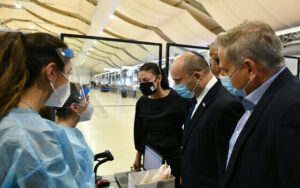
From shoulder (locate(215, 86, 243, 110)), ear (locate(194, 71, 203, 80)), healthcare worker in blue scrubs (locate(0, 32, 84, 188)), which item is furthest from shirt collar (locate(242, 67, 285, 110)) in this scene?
→ healthcare worker in blue scrubs (locate(0, 32, 84, 188))

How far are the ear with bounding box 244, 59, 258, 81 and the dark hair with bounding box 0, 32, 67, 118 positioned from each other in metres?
0.96

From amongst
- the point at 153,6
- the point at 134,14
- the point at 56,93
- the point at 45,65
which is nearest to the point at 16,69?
the point at 45,65

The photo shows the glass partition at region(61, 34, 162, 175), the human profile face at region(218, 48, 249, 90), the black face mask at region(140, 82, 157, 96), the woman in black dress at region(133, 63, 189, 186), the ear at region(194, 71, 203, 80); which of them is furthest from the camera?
the glass partition at region(61, 34, 162, 175)

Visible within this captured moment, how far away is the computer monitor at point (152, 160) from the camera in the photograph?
1.86 m

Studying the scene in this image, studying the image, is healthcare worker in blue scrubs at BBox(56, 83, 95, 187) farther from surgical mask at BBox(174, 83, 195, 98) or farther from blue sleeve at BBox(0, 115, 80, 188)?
surgical mask at BBox(174, 83, 195, 98)

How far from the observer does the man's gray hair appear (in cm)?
96

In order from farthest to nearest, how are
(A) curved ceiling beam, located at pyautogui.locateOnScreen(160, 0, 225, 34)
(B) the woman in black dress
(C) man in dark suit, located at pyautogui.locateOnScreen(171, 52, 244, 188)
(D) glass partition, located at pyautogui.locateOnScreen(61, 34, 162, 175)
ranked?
(A) curved ceiling beam, located at pyautogui.locateOnScreen(160, 0, 225, 34) < (D) glass partition, located at pyautogui.locateOnScreen(61, 34, 162, 175) < (B) the woman in black dress < (C) man in dark suit, located at pyautogui.locateOnScreen(171, 52, 244, 188)

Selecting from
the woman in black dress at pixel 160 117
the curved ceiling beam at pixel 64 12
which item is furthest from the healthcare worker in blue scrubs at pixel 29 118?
the curved ceiling beam at pixel 64 12

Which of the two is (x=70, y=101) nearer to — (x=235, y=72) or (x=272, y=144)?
(x=235, y=72)

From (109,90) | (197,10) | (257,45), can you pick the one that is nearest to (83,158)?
(257,45)

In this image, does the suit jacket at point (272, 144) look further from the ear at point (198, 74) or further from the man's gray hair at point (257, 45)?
the ear at point (198, 74)

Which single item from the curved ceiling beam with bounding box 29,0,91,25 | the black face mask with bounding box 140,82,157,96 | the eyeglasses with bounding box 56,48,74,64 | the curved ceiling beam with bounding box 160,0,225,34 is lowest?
the black face mask with bounding box 140,82,157,96

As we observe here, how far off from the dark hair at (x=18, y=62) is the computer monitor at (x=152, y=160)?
127 centimetres

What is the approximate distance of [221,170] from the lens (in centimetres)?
130
